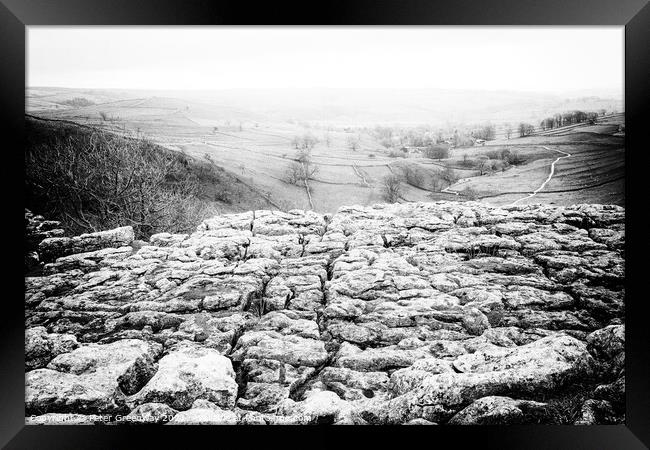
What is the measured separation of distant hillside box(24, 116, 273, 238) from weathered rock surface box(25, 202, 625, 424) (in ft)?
0.43

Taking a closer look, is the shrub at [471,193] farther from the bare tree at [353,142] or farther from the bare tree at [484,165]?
the bare tree at [353,142]

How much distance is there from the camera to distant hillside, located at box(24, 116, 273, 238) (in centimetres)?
372

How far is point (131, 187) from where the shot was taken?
3.90 metres

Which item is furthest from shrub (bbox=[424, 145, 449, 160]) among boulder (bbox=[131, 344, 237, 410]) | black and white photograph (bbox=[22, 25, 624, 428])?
boulder (bbox=[131, 344, 237, 410])

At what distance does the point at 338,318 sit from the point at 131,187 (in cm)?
222

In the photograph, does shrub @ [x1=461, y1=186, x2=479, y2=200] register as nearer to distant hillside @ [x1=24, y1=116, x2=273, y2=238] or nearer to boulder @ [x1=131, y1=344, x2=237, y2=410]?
distant hillside @ [x1=24, y1=116, x2=273, y2=238]

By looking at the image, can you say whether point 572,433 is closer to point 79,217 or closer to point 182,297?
point 182,297

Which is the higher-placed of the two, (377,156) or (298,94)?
(298,94)

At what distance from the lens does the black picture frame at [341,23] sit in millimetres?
2973

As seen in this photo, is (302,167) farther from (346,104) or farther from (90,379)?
(90,379)
